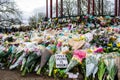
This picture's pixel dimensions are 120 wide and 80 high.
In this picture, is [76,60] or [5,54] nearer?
[76,60]

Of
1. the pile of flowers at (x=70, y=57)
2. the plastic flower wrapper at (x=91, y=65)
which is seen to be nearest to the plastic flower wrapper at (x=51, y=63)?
the pile of flowers at (x=70, y=57)

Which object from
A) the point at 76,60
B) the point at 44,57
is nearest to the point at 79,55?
the point at 76,60

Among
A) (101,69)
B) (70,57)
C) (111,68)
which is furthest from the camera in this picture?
(70,57)

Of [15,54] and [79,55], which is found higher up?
[79,55]

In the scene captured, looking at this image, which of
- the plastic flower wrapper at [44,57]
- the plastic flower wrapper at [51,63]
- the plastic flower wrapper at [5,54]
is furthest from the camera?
the plastic flower wrapper at [5,54]

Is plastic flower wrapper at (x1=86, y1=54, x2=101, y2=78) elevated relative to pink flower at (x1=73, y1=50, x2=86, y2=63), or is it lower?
lower

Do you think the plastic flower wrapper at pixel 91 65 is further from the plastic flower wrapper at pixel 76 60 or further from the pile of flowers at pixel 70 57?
the plastic flower wrapper at pixel 76 60

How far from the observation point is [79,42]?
644cm

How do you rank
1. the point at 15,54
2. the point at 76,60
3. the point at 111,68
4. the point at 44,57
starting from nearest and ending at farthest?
the point at 111,68 → the point at 76,60 → the point at 44,57 → the point at 15,54

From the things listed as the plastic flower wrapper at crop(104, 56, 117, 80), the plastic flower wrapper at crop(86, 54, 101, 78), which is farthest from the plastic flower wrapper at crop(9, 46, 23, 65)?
the plastic flower wrapper at crop(104, 56, 117, 80)

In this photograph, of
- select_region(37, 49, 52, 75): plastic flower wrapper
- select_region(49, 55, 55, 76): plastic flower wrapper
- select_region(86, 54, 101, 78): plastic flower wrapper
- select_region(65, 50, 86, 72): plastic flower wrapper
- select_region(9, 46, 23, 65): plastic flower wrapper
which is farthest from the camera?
select_region(9, 46, 23, 65): plastic flower wrapper

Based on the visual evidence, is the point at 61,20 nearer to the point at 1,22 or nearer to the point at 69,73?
the point at 69,73

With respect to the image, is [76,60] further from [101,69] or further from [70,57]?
[101,69]

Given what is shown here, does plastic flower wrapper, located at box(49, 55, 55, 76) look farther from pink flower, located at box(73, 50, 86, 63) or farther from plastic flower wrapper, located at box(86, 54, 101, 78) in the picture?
plastic flower wrapper, located at box(86, 54, 101, 78)
